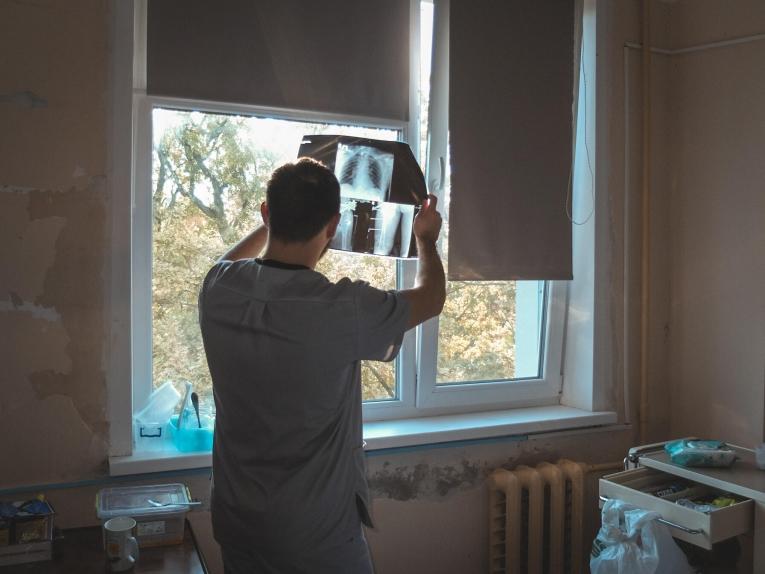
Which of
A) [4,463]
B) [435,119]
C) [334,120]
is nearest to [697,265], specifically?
[435,119]

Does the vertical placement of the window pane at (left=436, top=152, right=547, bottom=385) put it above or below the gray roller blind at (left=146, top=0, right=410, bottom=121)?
below

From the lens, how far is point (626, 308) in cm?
277

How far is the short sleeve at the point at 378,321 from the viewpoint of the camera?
1.39 meters

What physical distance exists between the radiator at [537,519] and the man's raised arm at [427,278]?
3.68ft

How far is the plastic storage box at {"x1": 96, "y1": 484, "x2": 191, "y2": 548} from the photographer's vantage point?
5.69 ft

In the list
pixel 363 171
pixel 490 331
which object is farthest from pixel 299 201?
pixel 490 331

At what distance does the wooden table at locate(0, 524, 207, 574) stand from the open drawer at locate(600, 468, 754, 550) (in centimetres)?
130

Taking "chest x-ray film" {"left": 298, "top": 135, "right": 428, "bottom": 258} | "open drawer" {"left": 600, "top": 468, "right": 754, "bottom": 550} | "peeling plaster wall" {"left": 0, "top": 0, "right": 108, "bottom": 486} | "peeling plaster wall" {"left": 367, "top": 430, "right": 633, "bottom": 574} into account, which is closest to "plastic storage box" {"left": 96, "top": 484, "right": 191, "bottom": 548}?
"peeling plaster wall" {"left": 0, "top": 0, "right": 108, "bottom": 486}

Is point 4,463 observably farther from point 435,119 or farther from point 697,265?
point 697,265

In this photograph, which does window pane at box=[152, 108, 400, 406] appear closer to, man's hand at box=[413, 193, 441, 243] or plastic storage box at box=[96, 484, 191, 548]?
plastic storage box at box=[96, 484, 191, 548]

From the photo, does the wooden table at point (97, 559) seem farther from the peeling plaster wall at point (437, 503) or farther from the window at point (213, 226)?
the peeling plaster wall at point (437, 503)

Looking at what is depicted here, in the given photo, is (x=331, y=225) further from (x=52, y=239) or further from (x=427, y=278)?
(x=52, y=239)

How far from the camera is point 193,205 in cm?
222

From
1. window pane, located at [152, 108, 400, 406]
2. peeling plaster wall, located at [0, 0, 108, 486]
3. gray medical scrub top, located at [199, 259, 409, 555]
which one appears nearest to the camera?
gray medical scrub top, located at [199, 259, 409, 555]
